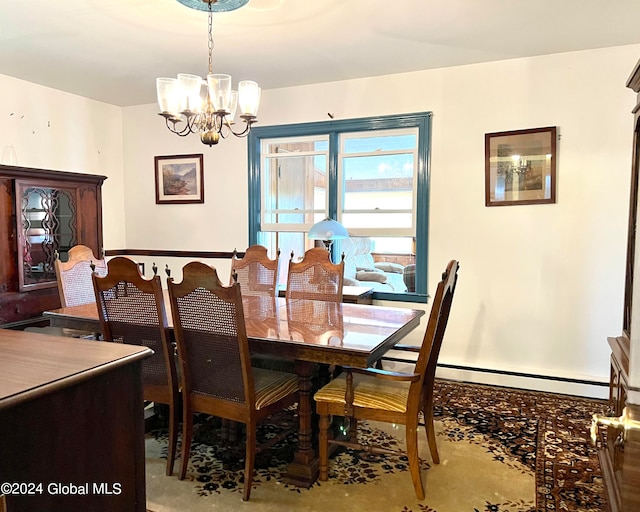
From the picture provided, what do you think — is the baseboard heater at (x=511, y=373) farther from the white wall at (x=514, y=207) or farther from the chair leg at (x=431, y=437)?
the chair leg at (x=431, y=437)

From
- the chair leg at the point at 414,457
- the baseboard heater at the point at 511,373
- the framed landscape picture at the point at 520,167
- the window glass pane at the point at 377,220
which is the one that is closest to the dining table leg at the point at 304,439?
the chair leg at the point at 414,457

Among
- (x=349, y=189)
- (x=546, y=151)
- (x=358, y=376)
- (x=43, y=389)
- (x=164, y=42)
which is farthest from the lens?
(x=349, y=189)

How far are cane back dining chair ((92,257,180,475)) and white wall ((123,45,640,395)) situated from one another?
7.74 feet

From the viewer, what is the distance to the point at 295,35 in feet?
10.3

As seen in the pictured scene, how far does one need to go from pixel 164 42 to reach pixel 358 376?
2600 mm

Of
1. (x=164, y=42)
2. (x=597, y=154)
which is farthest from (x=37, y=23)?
(x=597, y=154)

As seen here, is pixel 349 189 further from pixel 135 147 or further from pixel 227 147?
pixel 135 147

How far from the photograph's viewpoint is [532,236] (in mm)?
3672

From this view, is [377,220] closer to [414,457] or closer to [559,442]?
[559,442]

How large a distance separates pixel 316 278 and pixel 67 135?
3.06 m

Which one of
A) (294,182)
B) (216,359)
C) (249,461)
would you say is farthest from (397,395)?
(294,182)

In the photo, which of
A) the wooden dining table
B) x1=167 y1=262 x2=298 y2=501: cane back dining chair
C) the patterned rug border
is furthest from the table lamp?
x1=167 y1=262 x2=298 y2=501: cane back dining chair

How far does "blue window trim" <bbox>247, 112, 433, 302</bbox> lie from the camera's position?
3.98 metres

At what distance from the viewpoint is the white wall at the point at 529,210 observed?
344cm
